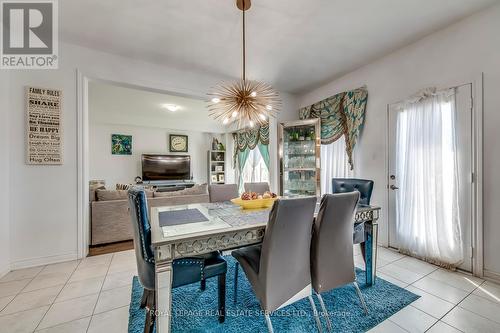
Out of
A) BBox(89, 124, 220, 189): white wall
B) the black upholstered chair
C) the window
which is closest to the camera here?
the black upholstered chair

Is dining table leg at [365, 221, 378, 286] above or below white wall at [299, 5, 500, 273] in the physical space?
below

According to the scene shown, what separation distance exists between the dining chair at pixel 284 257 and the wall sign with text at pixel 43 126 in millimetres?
2731

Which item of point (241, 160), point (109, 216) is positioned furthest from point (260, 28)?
point (241, 160)

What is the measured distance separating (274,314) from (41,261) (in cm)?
278

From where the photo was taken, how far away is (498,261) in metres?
2.00

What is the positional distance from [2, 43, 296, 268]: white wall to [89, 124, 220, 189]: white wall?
329 centimetres

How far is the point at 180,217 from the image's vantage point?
1.69 metres

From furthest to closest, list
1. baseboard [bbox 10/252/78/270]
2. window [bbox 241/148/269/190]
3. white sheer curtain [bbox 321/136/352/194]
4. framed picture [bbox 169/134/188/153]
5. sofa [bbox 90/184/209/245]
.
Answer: framed picture [bbox 169/134/188/153] → window [bbox 241/148/269/190] → white sheer curtain [bbox 321/136/352/194] → sofa [bbox 90/184/209/245] → baseboard [bbox 10/252/78/270]

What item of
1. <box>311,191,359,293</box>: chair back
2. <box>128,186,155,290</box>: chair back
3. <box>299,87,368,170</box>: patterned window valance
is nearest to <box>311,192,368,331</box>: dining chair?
<box>311,191,359,293</box>: chair back

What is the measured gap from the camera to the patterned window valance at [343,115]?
10.2 feet

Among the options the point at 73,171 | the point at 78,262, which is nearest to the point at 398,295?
the point at 78,262

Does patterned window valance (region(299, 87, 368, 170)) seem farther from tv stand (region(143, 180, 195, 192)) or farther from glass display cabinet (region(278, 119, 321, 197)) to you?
tv stand (region(143, 180, 195, 192))

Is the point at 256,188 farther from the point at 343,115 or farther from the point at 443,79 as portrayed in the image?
the point at 443,79

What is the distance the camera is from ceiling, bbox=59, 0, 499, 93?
1969 mm
